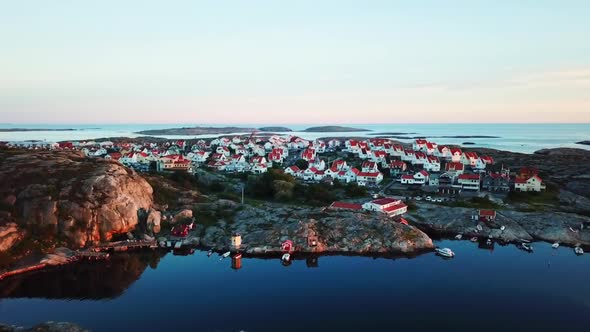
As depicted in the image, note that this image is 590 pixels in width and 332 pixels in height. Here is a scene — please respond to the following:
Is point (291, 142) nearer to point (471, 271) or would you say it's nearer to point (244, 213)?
point (244, 213)

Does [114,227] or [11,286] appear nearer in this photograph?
[11,286]

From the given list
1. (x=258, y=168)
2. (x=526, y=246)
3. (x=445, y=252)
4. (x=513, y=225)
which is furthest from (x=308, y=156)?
(x=526, y=246)

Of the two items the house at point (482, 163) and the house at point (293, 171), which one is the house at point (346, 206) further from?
the house at point (482, 163)

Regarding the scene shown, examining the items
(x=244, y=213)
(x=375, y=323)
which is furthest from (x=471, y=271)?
(x=244, y=213)

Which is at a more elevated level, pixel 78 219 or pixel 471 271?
pixel 78 219

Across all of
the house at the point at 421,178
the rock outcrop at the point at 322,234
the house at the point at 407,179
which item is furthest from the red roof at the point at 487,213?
the house at the point at 407,179

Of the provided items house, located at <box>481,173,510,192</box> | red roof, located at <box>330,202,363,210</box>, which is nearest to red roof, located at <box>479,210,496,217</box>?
red roof, located at <box>330,202,363,210</box>

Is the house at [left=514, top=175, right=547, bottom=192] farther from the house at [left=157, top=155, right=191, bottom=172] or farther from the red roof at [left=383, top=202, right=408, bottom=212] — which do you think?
the house at [left=157, top=155, right=191, bottom=172]
